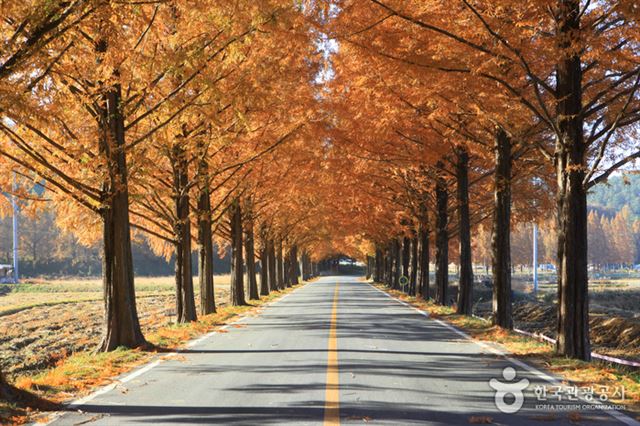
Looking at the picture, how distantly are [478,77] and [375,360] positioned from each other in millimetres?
5374

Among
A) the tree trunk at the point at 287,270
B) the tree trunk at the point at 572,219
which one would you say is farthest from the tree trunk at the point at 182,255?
the tree trunk at the point at 287,270

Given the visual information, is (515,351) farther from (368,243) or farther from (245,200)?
(368,243)

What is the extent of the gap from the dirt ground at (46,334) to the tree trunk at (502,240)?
9153 millimetres

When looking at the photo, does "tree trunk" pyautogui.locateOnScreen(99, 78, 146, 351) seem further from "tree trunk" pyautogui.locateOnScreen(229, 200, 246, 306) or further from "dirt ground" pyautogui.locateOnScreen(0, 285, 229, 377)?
"tree trunk" pyautogui.locateOnScreen(229, 200, 246, 306)

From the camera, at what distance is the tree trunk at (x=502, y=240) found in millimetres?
15258

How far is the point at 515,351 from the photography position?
37.4 ft

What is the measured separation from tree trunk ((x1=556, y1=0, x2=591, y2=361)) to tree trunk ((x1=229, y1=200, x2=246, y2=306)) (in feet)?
57.3

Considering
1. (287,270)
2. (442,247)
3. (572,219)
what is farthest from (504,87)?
(287,270)

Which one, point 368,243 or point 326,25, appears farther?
point 368,243

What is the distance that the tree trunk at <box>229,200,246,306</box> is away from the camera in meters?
27.1

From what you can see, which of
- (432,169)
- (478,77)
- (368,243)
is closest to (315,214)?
(368,243)

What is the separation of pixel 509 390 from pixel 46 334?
18002 millimetres

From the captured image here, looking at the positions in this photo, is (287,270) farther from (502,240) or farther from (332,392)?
(332,392)

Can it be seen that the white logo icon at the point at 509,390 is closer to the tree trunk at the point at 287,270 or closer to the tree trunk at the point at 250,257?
the tree trunk at the point at 250,257
